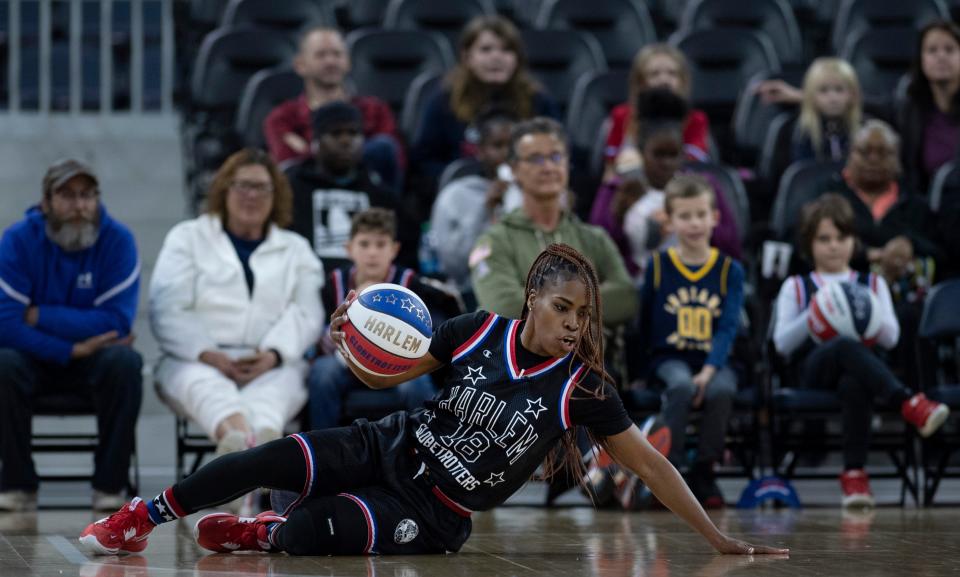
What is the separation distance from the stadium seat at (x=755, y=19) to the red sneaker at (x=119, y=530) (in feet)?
23.8

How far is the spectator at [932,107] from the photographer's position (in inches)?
356

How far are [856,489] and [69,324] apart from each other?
12.1ft

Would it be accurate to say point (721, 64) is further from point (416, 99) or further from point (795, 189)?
point (416, 99)

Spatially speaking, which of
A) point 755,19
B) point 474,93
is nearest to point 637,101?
point 474,93

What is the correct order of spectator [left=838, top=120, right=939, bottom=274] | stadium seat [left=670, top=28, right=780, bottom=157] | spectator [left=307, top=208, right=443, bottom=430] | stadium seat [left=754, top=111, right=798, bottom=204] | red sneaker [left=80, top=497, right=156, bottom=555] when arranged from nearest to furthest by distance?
red sneaker [left=80, top=497, right=156, bottom=555]
spectator [left=307, top=208, right=443, bottom=430]
spectator [left=838, top=120, right=939, bottom=274]
stadium seat [left=754, top=111, right=798, bottom=204]
stadium seat [left=670, top=28, right=780, bottom=157]

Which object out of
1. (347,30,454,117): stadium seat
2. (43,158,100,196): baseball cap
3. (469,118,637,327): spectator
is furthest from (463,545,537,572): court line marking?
(347,30,454,117): stadium seat

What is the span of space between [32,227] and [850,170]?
4.32 m

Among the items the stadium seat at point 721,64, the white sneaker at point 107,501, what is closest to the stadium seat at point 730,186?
the stadium seat at point 721,64

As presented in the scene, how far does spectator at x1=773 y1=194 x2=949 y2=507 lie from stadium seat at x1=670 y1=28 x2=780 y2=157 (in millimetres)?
2569

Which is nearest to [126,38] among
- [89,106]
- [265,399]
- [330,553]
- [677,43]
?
[89,106]

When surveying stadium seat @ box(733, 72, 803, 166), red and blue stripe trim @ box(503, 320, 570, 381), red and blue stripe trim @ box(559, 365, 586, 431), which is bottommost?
red and blue stripe trim @ box(559, 365, 586, 431)

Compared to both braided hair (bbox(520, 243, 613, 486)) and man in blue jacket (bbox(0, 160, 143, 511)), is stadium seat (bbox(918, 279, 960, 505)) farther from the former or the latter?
man in blue jacket (bbox(0, 160, 143, 511))

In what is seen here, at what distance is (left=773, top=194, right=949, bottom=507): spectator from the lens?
7000 mm

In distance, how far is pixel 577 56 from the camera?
1032 cm
